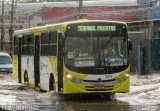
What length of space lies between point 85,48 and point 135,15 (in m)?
46.0

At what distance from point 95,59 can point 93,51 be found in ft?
0.92

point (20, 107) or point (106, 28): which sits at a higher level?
point (106, 28)

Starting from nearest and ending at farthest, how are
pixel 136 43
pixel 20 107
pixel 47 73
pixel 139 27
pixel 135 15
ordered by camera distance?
1. pixel 20 107
2. pixel 47 73
3. pixel 136 43
4. pixel 139 27
5. pixel 135 15

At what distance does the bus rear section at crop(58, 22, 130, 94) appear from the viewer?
56.9 feet

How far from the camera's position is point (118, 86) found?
1777cm

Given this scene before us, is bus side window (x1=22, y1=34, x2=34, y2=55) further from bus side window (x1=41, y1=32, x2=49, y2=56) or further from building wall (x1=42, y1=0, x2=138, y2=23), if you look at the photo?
building wall (x1=42, y1=0, x2=138, y2=23)

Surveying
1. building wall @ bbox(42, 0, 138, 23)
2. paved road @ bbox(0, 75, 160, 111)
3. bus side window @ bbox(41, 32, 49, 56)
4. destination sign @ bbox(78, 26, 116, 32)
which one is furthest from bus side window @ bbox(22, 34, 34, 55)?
building wall @ bbox(42, 0, 138, 23)

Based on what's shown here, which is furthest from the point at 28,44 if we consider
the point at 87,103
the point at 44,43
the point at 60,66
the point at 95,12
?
the point at 95,12

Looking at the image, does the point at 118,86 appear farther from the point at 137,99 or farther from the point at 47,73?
the point at 47,73

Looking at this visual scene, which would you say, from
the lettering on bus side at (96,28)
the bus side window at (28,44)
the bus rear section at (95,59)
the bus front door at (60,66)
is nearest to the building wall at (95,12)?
the bus side window at (28,44)

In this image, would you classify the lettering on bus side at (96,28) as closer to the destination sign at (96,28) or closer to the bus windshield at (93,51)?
the destination sign at (96,28)

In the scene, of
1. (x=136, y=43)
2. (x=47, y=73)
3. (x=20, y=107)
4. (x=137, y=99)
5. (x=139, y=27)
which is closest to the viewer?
(x=20, y=107)

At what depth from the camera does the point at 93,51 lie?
57.4 ft

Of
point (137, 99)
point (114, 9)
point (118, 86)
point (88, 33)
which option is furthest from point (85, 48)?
point (114, 9)
